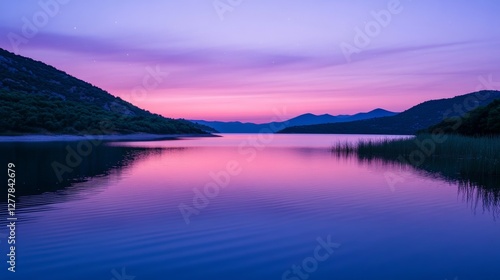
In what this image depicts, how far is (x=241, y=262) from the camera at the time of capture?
9.14 m

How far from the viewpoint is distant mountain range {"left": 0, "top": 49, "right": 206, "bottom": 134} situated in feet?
268

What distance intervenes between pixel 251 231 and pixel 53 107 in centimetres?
9849

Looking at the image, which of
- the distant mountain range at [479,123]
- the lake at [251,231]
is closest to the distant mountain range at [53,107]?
the lake at [251,231]

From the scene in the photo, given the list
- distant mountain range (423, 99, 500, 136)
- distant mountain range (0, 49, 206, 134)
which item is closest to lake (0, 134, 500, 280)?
distant mountain range (423, 99, 500, 136)

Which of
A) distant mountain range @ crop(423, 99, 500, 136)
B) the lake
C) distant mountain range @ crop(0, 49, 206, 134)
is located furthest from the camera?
distant mountain range @ crop(0, 49, 206, 134)

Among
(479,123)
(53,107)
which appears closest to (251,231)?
(479,123)

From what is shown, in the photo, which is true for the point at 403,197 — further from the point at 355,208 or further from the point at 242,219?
the point at 242,219

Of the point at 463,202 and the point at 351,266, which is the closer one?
the point at 351,266

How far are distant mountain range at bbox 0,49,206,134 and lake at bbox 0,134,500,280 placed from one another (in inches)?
2634

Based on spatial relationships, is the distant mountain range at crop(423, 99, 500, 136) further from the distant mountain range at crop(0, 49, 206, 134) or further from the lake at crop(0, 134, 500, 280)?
the distant mountain range at crop(0, 49, 206, 134)

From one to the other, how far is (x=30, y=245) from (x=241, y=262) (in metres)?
5.25

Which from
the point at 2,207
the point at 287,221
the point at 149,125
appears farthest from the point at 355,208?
the point at 149,125

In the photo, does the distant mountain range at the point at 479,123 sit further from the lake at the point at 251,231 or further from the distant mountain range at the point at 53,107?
the distant mountain range at the point at 53,107

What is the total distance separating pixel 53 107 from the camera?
97.8 metres
